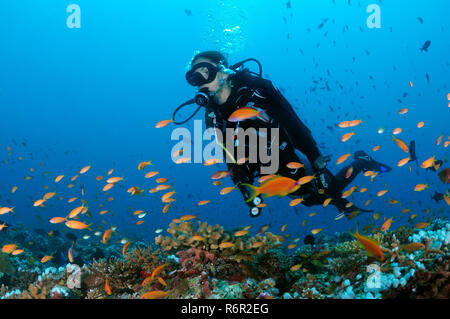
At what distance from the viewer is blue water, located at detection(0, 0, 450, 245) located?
2389 inches

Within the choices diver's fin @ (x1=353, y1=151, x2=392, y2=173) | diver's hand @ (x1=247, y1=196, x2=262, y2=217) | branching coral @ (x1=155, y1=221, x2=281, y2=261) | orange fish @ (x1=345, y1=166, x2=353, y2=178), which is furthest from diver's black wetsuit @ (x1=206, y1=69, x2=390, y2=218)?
diver's fin @ (x1=353, y1=151, x2=392, y2=173)

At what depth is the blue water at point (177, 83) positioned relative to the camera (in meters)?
60.7

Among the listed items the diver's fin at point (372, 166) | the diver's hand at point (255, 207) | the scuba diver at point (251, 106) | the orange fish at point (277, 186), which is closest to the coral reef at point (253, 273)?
the diver's hand at point (255, 207)

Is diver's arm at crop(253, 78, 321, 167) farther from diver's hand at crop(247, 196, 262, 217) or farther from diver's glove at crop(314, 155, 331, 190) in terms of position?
diver's hand at crop(247, 196, 262, 217)

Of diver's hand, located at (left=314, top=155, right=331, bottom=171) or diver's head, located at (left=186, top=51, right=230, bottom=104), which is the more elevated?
diver's head, located at (left=186, top=51, right=230, bottom=104)

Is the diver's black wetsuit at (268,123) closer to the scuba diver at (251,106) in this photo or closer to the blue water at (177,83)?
the scuba diver at (251,106)

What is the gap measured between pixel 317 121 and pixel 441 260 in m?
92.1

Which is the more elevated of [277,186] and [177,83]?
[177,83]

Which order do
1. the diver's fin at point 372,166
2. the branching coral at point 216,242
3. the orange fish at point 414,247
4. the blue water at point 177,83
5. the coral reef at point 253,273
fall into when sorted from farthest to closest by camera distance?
the blue water at point 177,83
the diver's fin at point 372,166
the branching coral at point 216,242
the orange fish at point 414,247
the coral reef at point 253,273

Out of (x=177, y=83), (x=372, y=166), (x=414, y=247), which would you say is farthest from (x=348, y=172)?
→ (x=177, y=83)

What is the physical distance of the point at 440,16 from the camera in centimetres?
6138

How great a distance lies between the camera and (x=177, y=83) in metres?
93.8

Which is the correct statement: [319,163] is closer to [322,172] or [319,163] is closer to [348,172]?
[322,172]
